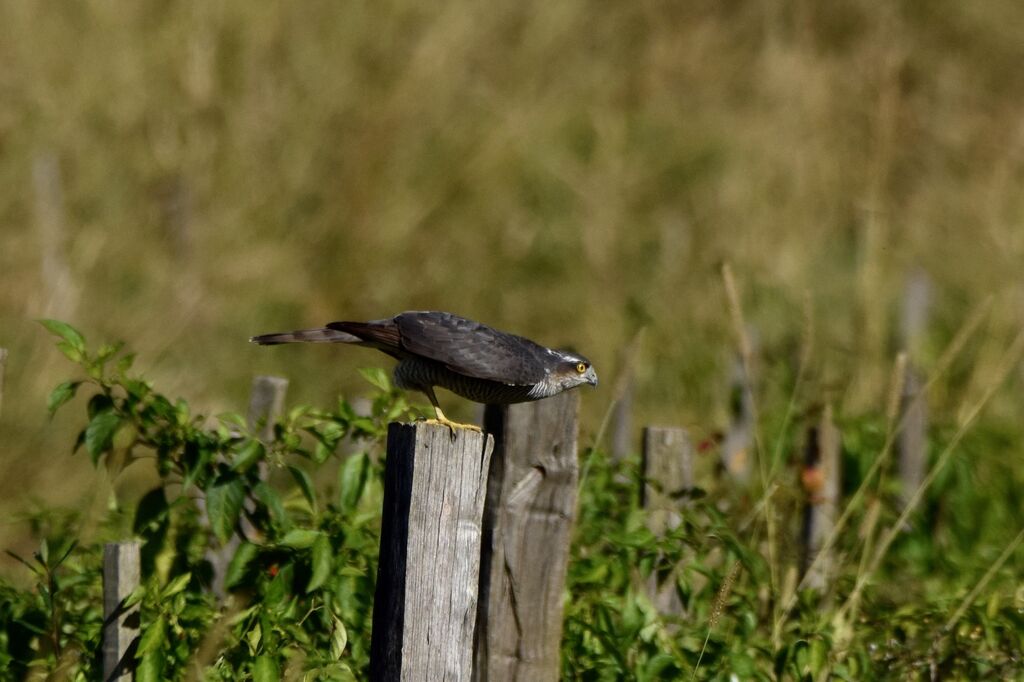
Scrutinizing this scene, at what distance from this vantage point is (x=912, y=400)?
16.0 feet

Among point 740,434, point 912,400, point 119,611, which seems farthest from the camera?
point 740,434

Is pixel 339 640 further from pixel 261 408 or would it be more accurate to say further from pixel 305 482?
pixel 261 408

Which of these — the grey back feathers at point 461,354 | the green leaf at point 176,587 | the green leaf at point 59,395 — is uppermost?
the grey back feathers at point 461,354

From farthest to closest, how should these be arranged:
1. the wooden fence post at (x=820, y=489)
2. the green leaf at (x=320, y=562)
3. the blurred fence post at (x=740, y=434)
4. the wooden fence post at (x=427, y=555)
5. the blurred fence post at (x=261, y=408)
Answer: the blurred fence post at (x=740, y=434), the wooden fence post at (x=820, y=489), the blurred fence post at (x=261, y=408), the green leaf at (x=320, y=562), the wooden fence post at (x=427, y=555)

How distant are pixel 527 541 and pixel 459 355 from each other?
1.58ft

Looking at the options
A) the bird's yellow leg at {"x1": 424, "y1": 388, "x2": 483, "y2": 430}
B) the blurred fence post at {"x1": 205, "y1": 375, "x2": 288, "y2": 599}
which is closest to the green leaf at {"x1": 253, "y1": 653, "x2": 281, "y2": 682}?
the bird's yellow leg at {"x1": 424, "y1": 388, "x2": 483, "y2": 430}

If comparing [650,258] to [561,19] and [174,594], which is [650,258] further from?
[174,594]

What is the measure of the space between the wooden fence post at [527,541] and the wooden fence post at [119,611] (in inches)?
31.4

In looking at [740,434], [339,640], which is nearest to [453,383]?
[339,640]

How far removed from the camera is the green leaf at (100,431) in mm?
3047

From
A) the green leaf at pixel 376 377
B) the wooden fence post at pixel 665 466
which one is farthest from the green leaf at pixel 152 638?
the wooden fence post at pixel 665 466

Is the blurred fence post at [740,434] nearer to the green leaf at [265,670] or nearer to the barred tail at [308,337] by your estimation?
the barred tail at [308,337]

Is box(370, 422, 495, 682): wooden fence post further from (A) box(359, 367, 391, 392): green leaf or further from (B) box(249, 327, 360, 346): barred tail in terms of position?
(B) box(249, 327, 360, 346): barred tail

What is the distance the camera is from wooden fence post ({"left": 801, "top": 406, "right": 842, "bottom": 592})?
14.2 feet
